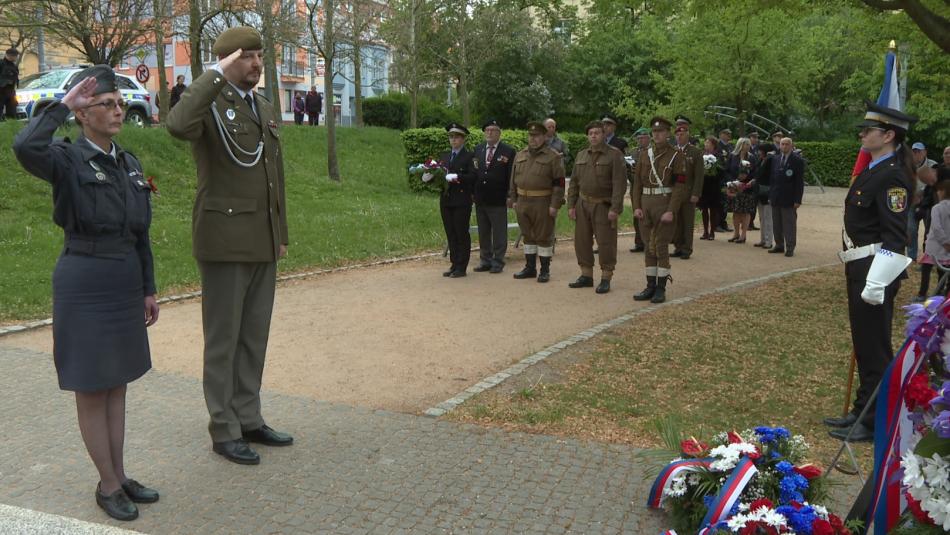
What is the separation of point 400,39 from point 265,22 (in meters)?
11.9

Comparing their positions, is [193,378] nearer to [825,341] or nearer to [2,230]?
[825,341]

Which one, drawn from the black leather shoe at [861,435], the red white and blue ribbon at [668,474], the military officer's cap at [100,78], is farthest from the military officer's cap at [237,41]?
the black leather shoe at [861,435]

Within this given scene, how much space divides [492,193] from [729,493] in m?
8.60

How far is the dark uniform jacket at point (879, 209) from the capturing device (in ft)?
18.8

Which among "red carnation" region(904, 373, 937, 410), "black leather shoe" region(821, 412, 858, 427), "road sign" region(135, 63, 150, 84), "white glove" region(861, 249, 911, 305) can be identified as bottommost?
"black leather shoe" region(821, 412, 858, 427)

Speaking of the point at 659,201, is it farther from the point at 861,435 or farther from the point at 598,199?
the point at 861,435

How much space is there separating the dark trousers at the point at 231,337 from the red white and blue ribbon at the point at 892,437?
11.2 feet

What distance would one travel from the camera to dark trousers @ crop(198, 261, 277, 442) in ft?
16.8

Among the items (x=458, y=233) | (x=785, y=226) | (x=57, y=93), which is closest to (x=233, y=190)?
(x=458, y=233)

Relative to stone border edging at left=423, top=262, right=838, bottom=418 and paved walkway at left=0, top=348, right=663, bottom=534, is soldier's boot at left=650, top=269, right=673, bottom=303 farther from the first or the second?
paved walkway at left=0, top=348, right=663, bottom=534

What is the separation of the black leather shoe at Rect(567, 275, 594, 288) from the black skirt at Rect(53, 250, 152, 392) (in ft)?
24.5

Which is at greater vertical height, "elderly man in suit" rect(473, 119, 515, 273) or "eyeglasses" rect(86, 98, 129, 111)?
"eyeglasses" rect(86, 98, 129, 111)

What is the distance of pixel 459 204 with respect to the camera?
1188 centimetres

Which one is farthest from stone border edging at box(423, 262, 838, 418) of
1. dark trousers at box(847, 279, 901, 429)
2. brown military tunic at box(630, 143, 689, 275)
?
dark trousers at box(847, 279, 901, 429)
